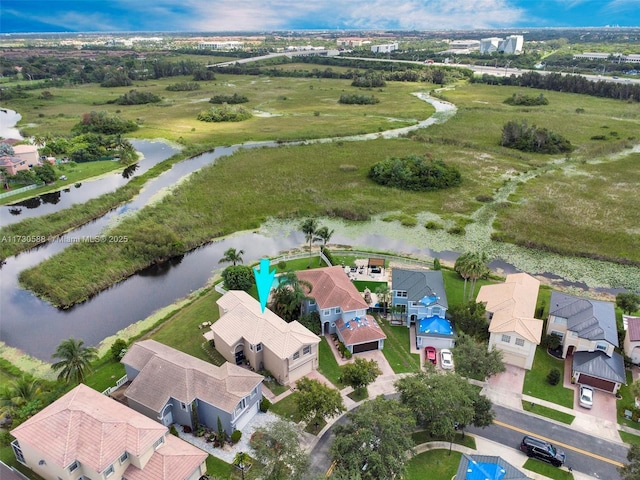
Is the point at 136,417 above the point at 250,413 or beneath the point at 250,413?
above

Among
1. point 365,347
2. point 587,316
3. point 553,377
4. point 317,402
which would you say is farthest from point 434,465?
point 587,316

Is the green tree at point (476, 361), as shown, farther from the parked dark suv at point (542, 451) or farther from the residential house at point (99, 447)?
the residential house at point (99, 447)

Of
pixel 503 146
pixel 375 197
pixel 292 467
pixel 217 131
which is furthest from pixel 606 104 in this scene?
pixel 292 467

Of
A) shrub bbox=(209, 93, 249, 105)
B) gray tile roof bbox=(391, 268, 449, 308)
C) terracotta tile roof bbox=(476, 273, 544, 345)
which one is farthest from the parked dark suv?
shrub bbox=(209, 93, 249, 105)

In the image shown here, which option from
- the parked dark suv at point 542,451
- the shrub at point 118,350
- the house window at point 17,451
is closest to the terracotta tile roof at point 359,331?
the parked dark suv at point 542,451

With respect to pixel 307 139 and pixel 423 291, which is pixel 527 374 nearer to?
pixel 423 291

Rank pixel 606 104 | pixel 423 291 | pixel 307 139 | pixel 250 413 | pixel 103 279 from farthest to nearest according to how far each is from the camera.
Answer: pixel 606 104, pixel 307 139, pixel 103 279, pixel 423 291, pixel 250 413
